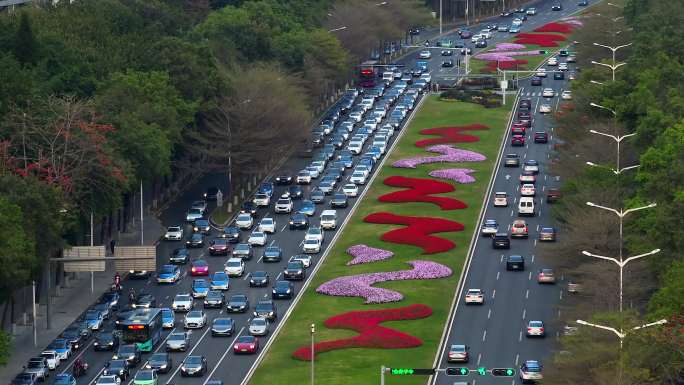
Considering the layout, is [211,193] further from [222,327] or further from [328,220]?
[222,327]

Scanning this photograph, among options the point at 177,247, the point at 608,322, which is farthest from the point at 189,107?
the point at 608,322

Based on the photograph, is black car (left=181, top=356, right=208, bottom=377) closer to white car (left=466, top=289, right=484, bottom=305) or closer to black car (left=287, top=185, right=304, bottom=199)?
white car (left=466, top=289, right=484, bottom=305)

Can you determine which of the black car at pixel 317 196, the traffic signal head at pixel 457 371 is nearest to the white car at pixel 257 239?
the black car at pixel 317 196

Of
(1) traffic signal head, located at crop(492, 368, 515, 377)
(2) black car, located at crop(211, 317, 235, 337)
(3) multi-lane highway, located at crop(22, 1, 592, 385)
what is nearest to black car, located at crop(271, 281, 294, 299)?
(3) multi-lane highway, located at crop(22, 1, 592, 385)

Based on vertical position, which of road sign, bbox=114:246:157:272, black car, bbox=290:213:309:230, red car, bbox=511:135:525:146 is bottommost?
black car, bbox=290:213:309:230

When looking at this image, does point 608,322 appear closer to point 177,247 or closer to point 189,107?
point 177,247

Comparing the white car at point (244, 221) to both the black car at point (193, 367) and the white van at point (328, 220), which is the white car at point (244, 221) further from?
the black car at point (193, 367)
